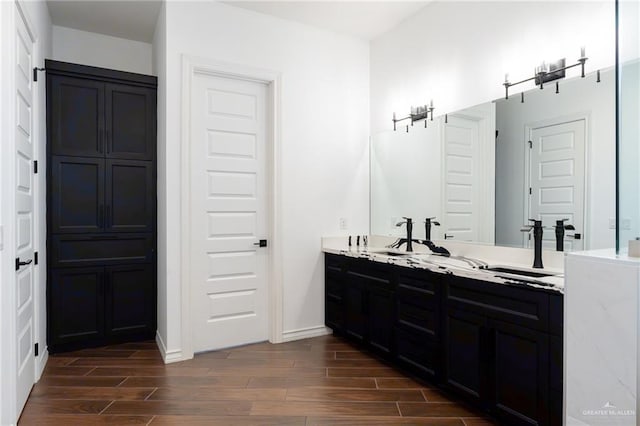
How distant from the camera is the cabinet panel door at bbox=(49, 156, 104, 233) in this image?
341 cm

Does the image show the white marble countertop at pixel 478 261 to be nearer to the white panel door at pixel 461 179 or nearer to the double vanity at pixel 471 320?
the double vanity at pixel 471 320

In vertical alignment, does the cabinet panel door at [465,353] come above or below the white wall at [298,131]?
below

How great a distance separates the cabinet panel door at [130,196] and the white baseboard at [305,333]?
1.65 m

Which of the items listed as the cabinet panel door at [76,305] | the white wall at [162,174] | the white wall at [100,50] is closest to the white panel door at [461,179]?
the white wall at [162,174]

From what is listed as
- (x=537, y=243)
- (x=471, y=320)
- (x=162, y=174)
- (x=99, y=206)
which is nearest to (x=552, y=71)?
(x=537, y=243)

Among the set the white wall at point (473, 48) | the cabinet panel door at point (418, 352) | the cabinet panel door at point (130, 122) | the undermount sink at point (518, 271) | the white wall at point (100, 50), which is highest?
the white wall at point (100, 50)

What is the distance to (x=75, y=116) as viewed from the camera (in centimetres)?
348

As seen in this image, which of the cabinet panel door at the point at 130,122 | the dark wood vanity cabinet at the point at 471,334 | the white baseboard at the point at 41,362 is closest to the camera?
the dark wood vanity cabinet at the point at 471,334

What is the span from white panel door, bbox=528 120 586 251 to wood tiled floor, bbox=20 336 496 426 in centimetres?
131

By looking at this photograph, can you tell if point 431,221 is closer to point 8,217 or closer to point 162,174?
point 162,174

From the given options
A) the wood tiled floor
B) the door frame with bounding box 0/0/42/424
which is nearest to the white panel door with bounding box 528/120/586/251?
the wood tiled floor

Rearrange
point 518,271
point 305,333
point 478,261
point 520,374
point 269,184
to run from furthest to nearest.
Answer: point 305,333
point 269,184
point 478,261
point 518,271
point 520,374

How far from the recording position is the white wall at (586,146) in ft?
7.37

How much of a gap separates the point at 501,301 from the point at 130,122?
342 centimetres
